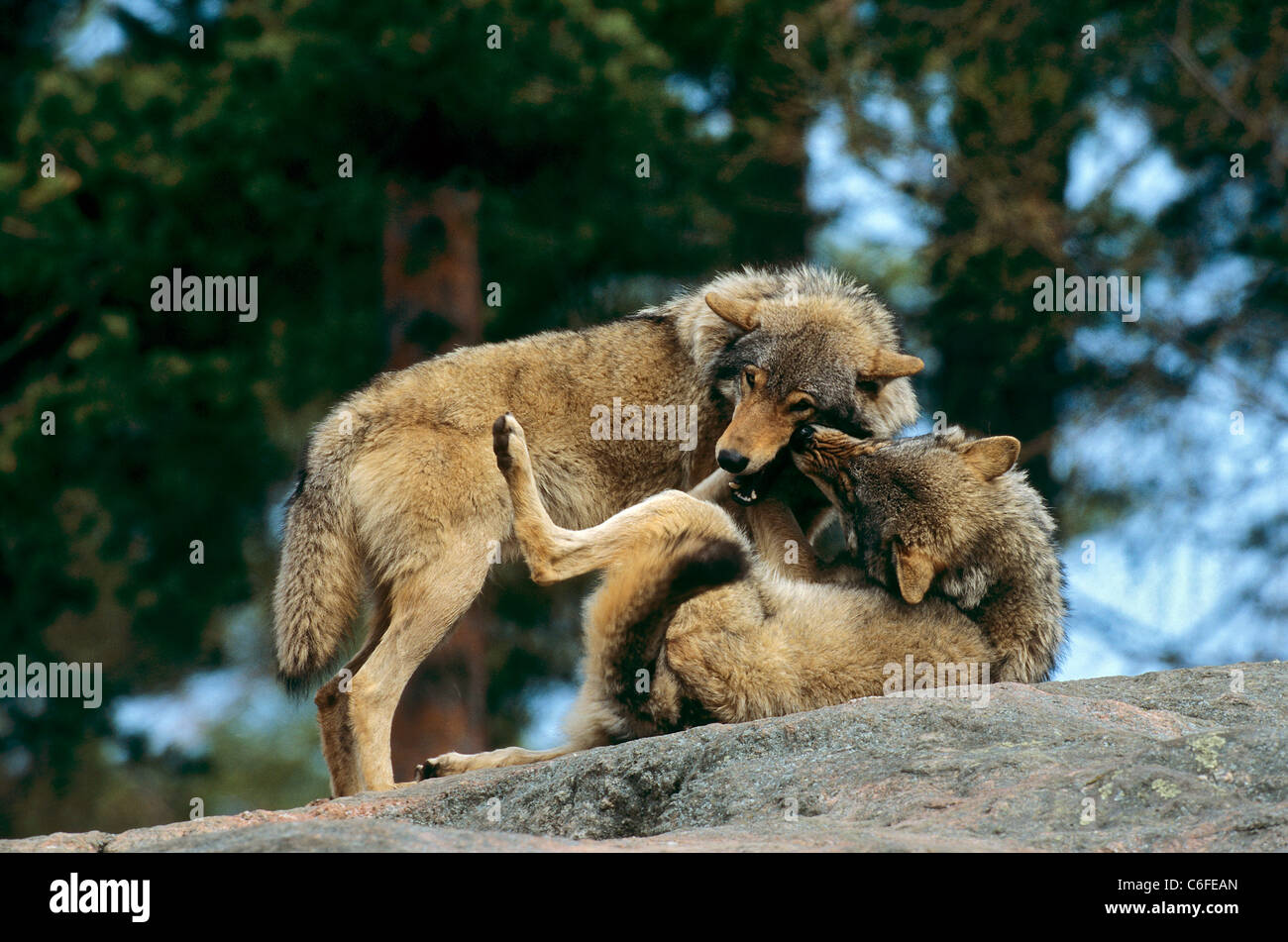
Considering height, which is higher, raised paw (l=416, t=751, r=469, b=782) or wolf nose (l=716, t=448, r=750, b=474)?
wolf nose (l=716, t=448, r=750, b=474)

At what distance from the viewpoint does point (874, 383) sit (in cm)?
727

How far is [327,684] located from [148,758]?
10289 mm

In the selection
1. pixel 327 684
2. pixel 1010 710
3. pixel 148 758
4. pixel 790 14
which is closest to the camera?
pixel 1010 710

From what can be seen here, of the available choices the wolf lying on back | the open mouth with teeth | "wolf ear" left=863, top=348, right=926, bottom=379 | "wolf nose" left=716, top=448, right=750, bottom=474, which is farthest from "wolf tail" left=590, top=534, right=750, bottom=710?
"wolf ear" left=863, top=348, right=926, bottom=379

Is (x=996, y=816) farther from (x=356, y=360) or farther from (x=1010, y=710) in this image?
(x=356, y=360)

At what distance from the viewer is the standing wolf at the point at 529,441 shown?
21.2 feet

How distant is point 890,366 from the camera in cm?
721

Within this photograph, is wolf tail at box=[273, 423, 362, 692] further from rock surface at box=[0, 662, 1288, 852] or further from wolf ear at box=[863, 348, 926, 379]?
wolf ear at box=[863, 348, 926, 379]

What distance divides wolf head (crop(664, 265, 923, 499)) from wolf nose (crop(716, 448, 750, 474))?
4.0 inches

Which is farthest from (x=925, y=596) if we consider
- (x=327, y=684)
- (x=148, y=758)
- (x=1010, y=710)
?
(x=148, y=758)

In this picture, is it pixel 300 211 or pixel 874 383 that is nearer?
pixel 874 383

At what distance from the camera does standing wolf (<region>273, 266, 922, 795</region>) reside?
21.2 ft

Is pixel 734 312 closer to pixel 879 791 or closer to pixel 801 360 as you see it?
pixel 801 360

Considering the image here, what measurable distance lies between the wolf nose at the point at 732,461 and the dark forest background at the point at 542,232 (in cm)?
628
